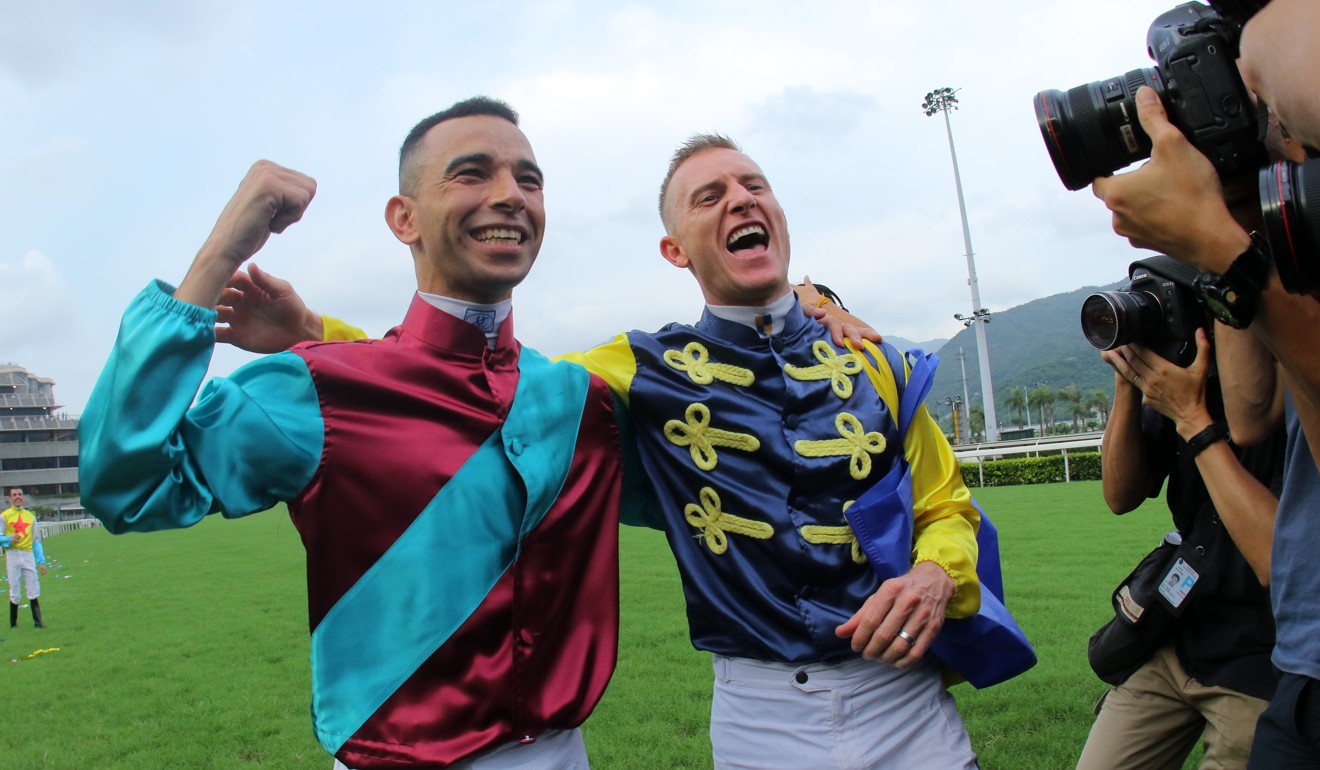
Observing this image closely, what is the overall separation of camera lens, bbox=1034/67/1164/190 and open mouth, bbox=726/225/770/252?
118cm

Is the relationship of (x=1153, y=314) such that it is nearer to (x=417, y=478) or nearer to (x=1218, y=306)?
(x=1218, y=306)

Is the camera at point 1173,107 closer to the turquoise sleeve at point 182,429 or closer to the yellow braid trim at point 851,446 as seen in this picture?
the yellow braid trim at point 851,446

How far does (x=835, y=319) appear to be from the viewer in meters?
3.06

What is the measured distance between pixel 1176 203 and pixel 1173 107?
24cm

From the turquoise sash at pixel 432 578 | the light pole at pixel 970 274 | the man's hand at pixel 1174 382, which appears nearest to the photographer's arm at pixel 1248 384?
the man's hand at pixel 1174 382

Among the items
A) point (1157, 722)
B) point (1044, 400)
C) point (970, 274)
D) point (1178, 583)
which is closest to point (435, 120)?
point (1178, 583)

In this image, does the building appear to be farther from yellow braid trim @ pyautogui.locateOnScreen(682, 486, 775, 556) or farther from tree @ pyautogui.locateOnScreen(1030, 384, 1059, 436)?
tree @ pyautogui.locateOnScreen(1030, 384, 1059, 436)

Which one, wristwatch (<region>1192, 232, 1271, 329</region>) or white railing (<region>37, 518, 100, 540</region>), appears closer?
wristwatch (<region>1192, 232, 1271, 329</region>)

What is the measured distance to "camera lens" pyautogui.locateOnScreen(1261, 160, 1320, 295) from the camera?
143cm

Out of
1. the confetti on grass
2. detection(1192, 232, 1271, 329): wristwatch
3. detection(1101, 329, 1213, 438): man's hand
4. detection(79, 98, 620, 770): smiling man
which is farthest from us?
the confetti on grass

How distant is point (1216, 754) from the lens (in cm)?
300

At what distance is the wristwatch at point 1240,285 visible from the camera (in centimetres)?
162

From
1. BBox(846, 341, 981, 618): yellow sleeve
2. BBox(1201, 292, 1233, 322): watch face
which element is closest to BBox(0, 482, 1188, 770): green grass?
BBox(846, 341, 981, 618): yellow sleeve

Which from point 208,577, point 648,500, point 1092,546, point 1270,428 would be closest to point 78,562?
point 208,577
